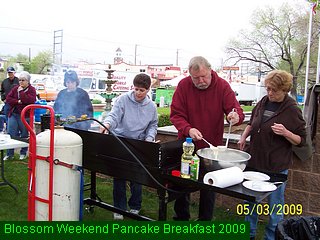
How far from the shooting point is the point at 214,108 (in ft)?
8.84

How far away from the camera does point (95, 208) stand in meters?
3.78

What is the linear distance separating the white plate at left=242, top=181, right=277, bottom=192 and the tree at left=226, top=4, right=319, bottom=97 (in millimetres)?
21041

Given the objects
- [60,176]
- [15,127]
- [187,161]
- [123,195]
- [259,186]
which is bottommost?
[123,195]

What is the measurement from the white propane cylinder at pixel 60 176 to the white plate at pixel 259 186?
1272mm

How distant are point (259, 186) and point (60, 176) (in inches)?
55.5

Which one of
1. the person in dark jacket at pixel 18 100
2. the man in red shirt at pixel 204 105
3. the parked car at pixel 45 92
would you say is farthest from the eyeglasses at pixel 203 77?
the parked car at pixel 45 92

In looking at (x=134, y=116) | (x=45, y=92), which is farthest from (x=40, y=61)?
(x=134, y=116)

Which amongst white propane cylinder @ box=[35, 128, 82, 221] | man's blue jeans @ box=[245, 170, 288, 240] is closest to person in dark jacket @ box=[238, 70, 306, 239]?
man's blue jeans @ box=[245, 170, 288, 240]

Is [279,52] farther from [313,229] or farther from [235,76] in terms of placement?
[313,229]

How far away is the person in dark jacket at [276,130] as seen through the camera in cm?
256

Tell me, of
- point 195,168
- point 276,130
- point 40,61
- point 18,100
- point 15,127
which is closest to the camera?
point 195,168

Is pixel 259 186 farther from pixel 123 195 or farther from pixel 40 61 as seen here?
pixel 40 61
